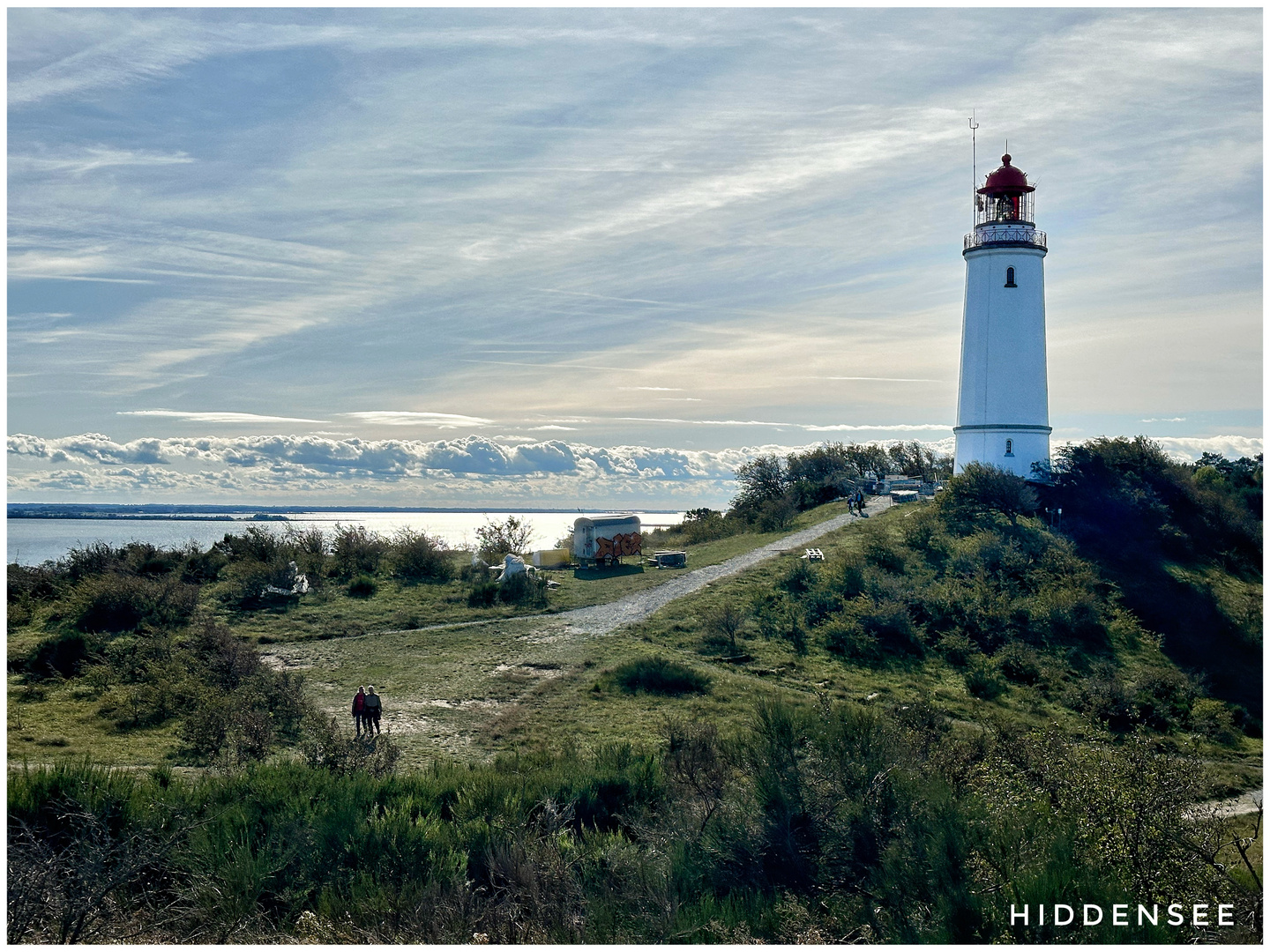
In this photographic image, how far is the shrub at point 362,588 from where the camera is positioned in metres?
26.5

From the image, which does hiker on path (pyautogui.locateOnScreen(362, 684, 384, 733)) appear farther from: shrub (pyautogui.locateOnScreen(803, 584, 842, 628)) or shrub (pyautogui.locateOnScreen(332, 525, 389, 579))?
shrub (pyautogui.locateOnScreen(332, 525, 389, 579))

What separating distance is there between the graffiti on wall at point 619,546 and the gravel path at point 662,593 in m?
4.07

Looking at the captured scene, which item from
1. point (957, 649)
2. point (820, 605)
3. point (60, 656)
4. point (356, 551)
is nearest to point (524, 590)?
point (356, 551)

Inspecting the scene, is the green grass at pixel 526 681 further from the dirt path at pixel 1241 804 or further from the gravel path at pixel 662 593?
the gravel path at pixel 662 593

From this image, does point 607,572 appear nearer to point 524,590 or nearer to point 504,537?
point 524,590

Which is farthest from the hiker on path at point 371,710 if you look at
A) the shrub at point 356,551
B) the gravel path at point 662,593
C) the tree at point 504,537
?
the tree at point 504,537

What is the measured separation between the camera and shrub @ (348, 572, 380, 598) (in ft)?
86.8

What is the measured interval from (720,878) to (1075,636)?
18937 millimetres

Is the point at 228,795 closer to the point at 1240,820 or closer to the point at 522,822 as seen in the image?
the point at 522,822

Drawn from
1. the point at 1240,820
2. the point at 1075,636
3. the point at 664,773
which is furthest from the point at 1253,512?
the point at 664,773

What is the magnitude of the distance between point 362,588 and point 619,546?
9.60m

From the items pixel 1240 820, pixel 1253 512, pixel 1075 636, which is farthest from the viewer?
pixel 1253 512

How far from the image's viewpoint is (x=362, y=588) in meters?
26.7

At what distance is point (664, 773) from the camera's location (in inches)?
405
